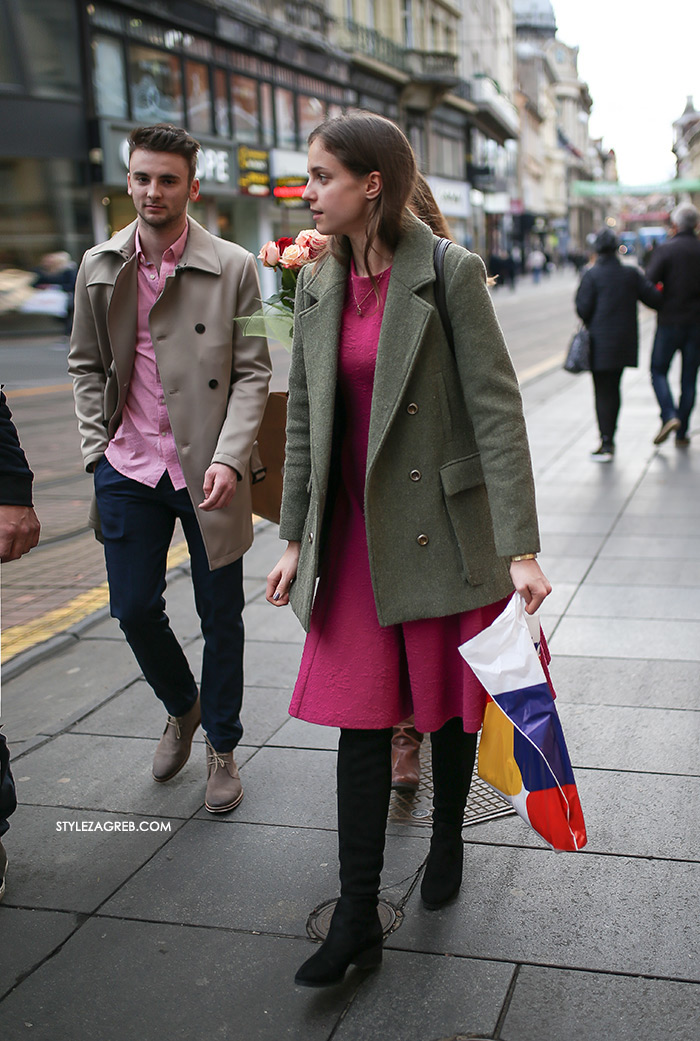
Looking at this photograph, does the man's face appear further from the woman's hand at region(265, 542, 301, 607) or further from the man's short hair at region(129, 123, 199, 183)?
the woman's hand at region(265, 542, 301, 607)

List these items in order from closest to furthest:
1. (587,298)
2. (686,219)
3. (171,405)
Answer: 1. (171,405)
2. (587,298)
3. (686,219)

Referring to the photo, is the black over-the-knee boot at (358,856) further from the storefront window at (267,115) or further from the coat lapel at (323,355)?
the storefront window at (267,115)

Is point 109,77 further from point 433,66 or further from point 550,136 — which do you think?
point 550,136

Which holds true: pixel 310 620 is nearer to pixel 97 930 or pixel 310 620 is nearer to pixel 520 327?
pixel 97 930

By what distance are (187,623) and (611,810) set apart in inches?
104

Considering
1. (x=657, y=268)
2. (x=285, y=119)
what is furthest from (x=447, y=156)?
(x=657, y=268)

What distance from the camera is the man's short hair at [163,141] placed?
3.22 m

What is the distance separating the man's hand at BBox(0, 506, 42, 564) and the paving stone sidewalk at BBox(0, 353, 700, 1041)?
2.95 ft

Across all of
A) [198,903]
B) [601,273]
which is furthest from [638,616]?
[601,273]

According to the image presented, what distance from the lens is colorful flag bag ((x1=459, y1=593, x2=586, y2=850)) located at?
244 centimetres

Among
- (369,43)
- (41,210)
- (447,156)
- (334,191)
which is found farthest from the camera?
(447,156)

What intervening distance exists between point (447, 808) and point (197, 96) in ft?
86.6

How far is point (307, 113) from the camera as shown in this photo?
32469mm

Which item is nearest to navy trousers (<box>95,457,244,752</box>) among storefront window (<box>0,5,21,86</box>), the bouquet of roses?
the bouquet of roses
